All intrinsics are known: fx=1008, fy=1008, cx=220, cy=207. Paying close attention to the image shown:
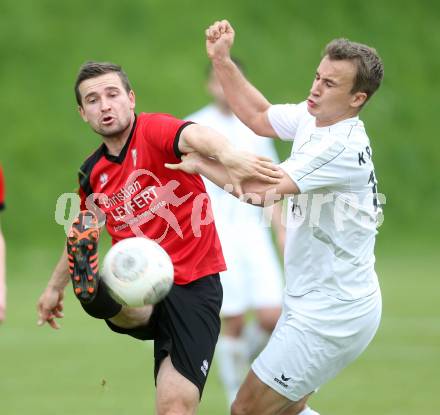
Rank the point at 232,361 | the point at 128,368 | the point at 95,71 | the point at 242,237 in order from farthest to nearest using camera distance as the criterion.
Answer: the point at 128,368, the point at 242,237, the point at 232,361, the point at 95,71

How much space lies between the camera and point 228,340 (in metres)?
7.89

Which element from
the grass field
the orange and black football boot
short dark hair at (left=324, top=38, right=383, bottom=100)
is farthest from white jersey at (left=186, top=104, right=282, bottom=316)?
the orange and black football boot

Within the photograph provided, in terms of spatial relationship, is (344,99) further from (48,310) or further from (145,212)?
(48,310)

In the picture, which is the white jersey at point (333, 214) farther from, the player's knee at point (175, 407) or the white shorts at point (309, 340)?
the player's knee at point (175, 407)

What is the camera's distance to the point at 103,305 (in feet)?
17.4

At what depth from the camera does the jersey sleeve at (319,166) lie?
17.1ft

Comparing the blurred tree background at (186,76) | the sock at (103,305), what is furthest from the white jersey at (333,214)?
the blurred tree background at (186,76)

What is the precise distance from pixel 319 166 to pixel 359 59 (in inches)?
24.5

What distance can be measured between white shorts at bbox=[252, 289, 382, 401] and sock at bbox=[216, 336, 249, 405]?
2239 mm

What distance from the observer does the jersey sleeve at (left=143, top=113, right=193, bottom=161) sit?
5.25m

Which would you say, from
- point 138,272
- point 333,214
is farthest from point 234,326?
point 138,272

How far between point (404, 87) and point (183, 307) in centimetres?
1513

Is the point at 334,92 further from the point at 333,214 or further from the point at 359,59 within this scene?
the point at 333,214

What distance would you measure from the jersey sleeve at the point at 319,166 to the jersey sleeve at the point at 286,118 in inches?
22.0
